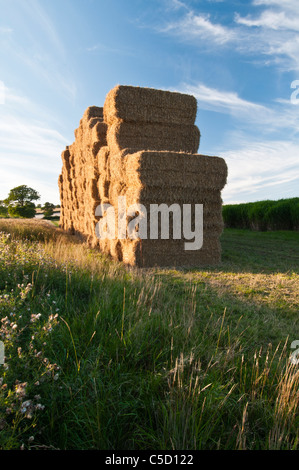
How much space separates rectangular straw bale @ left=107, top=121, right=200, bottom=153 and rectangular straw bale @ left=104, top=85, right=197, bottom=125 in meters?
0.17

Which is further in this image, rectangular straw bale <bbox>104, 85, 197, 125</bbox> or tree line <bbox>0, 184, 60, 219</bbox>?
tree line <bbox>0, 184, 60, 219</bbox>

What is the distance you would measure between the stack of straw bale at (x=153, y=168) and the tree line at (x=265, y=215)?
535 inches

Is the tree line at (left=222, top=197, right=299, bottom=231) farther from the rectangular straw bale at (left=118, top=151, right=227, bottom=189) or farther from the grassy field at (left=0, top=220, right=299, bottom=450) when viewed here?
the grassy field at (left=0, top=220, right=299, bottom=450)

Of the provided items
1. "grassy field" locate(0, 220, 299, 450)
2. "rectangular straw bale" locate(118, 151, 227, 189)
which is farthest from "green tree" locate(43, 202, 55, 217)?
"grassy field" locate(0, 220, 299, 450)

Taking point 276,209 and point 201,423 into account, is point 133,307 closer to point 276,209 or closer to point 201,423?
point 201,423

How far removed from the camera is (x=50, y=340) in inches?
112

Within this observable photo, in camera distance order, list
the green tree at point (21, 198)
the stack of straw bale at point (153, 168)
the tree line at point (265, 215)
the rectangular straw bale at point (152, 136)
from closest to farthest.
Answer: the stack of straw bale at point (153, 168), the rectangular straw bale at point (152, 136), the tree line at point (265, 215), the green tree at point (21, 198)

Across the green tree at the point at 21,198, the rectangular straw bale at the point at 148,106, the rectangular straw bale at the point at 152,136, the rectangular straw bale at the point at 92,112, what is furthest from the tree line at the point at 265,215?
the green tree at the point at 21,198

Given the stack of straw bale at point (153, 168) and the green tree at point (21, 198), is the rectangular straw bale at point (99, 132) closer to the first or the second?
the stack of straw bale at point (153, 168)

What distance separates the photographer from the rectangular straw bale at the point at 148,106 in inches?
361

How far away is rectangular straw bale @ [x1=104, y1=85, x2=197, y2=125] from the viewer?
9164 millimetres

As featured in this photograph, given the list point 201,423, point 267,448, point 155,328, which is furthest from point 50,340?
point 267,448

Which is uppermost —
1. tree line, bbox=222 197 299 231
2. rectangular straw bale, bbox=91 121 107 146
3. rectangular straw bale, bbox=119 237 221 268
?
rectangular straw bale, bbox=91 121 107 146

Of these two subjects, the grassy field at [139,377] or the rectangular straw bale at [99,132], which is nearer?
the grassy field at [139,377]
